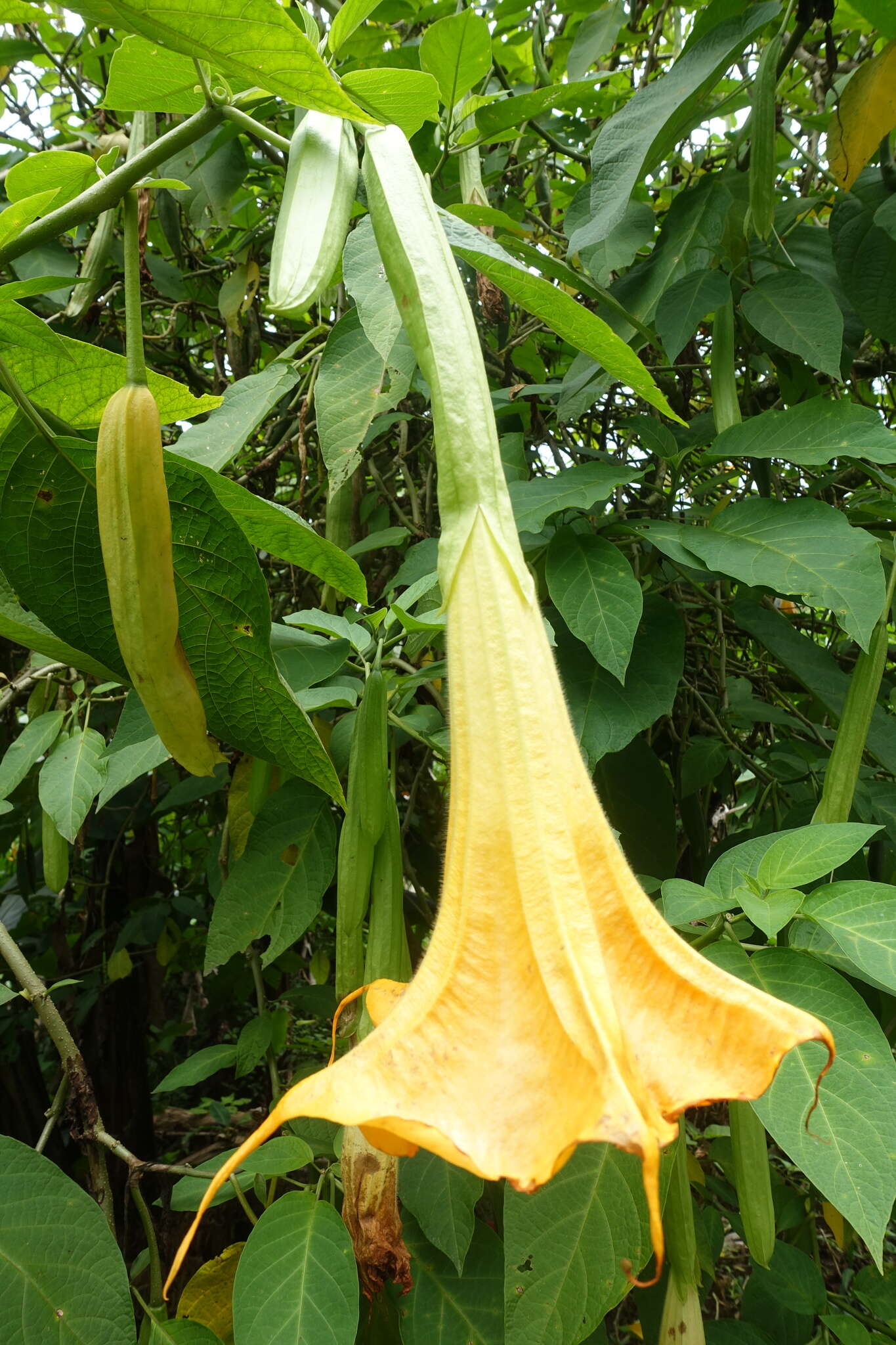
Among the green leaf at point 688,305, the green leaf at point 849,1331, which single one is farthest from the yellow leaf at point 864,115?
the green leaf at point 849,1331

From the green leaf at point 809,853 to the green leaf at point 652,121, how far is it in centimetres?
68

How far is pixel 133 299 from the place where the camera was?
2.04 ft

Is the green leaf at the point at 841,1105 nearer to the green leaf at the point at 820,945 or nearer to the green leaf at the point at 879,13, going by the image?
the green leaf at the point at 820,945

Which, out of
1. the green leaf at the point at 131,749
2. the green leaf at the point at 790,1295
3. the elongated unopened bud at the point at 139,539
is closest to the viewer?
the elongated unopened bud at the point at 139,539

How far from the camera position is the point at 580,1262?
74 centimetres

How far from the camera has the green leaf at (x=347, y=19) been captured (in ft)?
2.29

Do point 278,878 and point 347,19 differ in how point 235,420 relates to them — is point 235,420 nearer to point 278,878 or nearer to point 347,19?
point 347,19

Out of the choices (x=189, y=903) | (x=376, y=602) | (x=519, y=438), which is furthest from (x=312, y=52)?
(x=189, y=903)

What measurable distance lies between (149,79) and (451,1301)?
3.67 feet

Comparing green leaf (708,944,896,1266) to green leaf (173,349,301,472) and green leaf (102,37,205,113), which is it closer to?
green leaf (173,349,301,472)

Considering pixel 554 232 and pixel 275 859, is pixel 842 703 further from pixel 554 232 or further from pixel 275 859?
pixel 554 232

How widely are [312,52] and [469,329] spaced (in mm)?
187

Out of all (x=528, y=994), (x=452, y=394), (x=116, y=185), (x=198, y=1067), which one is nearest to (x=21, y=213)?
(x=116, y=185)

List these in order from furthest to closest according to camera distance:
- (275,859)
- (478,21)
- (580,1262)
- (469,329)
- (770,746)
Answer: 1. (770,746)
2. (275,859)
3. (478,21)
4. (580,1262)
5. (469,329)
